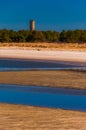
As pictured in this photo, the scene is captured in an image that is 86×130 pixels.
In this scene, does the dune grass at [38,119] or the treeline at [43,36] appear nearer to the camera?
the dune grass at [38,119]

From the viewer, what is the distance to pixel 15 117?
987 centimetres

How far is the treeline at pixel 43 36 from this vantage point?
95562 millimetres

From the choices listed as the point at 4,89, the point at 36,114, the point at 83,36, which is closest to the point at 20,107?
the point at 36,114

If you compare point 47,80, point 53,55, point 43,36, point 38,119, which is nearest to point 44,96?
point 47,80

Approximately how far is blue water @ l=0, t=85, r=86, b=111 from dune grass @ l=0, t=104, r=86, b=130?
115 cm

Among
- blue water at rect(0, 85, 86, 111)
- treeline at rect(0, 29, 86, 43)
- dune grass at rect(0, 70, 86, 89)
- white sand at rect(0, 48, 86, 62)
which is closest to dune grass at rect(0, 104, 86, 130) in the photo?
blue water at rect(0, 85, 86, 111)

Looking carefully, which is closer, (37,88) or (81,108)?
(81,108)

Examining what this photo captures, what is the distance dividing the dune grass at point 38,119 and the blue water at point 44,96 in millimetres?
1151

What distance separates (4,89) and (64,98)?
2.81 m

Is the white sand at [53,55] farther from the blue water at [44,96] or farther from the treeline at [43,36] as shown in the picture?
A: the treeline at [43,36]

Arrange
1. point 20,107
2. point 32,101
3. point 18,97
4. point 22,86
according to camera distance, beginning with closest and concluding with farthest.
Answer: point 20,107
point 32,101
point 18,97
point 22,86

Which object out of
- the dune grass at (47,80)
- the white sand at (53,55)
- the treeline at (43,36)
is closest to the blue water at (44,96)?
the dune grass at (47,80)

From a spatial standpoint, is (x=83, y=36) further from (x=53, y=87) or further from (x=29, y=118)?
(x=29, y=118)

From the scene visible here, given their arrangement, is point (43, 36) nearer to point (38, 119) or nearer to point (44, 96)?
point (44, 96)
